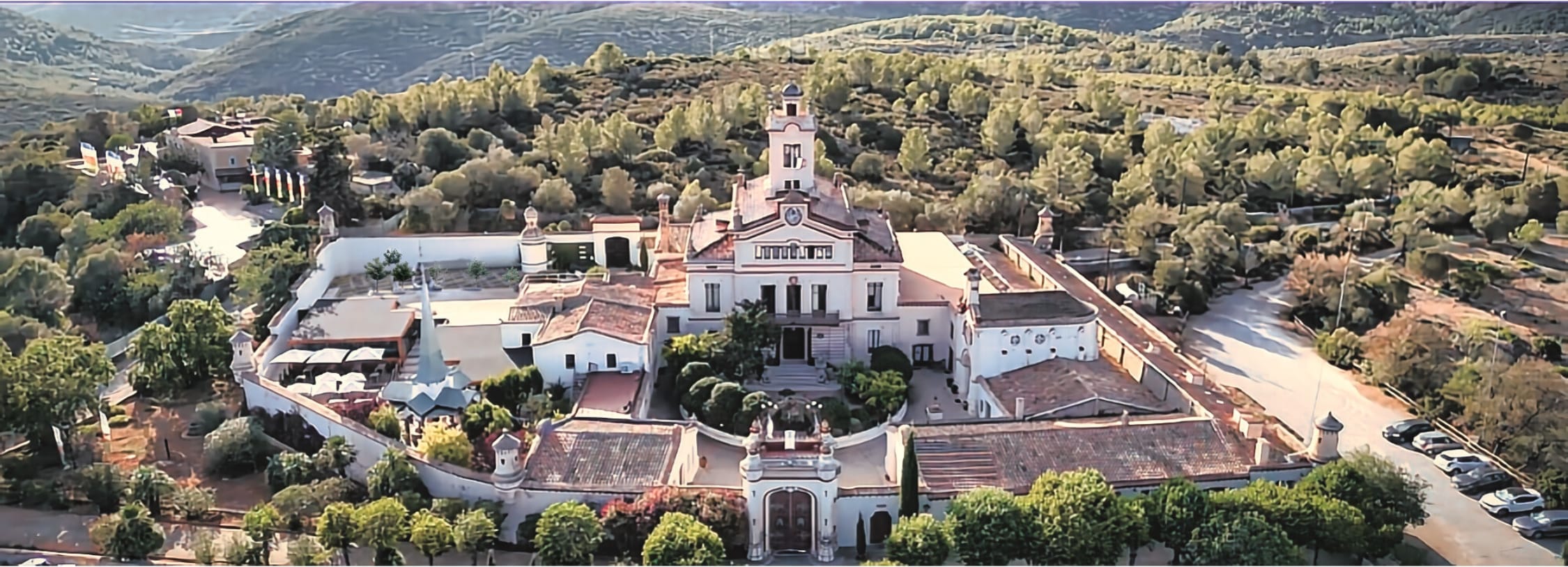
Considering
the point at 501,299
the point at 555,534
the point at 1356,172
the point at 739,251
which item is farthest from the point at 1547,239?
the point at 555,534

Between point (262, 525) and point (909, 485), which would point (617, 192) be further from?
point (909, 485)

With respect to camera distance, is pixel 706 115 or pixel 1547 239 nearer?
pixel 1547 239

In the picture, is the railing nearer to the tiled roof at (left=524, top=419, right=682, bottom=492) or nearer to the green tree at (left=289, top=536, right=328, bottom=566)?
the tiled roof at (left=524, top=419, right=682, bottom=492)

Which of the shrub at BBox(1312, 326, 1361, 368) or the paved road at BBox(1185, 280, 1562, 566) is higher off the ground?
the shrub at BBox(1312, 326, 1361, 368)

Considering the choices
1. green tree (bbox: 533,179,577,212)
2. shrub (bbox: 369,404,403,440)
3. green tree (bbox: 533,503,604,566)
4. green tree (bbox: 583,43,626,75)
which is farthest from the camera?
green tree (bbox: 583,43,626,75)

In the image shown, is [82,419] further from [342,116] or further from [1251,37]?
[1251,37]

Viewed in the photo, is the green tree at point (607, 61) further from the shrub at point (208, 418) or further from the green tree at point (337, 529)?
the green tree at point (337, 529)

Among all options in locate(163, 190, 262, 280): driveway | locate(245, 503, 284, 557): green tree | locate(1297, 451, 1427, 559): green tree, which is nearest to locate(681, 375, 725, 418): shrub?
locate(245, 503, 284, 557): green tree
